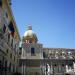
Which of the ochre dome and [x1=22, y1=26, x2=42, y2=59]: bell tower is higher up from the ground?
the ochre dome

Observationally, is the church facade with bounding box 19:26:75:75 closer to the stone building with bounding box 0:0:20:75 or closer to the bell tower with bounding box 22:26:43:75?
the bell tower with bounding box 22:26:43:75

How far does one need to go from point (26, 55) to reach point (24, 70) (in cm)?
386

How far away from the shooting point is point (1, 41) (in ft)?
82.3

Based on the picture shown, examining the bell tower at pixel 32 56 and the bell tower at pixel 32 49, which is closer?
the bell tower at pixel 32 56

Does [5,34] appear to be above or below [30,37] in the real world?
below

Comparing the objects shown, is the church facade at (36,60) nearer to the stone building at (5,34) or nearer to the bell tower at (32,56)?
the bell tower at (32,56)

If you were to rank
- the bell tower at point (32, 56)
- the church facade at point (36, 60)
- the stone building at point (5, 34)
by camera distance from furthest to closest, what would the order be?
the bell tower at point (32, 56)
the church facade at point (36, 60)
the stone building at point (5, 34)

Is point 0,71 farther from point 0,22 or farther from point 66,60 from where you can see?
point 66,60

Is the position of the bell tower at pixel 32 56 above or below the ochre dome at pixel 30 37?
below

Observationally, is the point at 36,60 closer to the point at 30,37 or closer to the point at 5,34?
the point at 30,37

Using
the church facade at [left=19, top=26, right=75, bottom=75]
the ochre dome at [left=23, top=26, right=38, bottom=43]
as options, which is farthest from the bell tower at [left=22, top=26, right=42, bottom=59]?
the ochre dome at [left=23, top=26, right=38, bottom=43]

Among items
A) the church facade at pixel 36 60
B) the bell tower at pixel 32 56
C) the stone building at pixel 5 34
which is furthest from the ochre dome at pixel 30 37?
the stone building at pixel 5 34

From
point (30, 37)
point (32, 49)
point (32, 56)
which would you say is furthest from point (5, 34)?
point (30, 37)

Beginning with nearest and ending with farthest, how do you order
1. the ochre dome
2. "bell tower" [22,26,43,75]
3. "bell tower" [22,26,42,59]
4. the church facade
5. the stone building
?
the stone building < the church facade < "bell tower" [22,26,43,75] < "bell tower" [22,26,42,59] < the ochre dome
